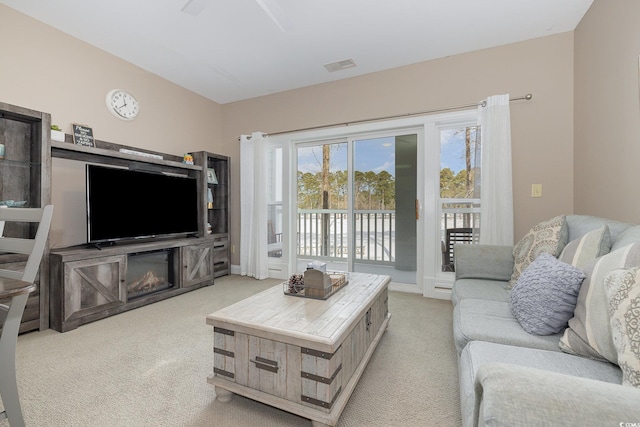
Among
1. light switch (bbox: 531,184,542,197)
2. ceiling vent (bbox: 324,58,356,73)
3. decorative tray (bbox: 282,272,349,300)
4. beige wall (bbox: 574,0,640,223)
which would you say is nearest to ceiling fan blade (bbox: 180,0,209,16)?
ceiling vent (bbox: 324,58,356,73)

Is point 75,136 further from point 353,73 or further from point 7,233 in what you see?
point 353,73

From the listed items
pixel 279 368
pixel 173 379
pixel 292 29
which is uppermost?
pixel 292 29

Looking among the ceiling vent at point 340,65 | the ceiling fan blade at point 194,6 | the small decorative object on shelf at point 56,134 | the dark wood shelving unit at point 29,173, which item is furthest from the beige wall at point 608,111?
the small decorative object on shelf at point 56,134

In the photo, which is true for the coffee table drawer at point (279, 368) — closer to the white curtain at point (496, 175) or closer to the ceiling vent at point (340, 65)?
the white curtain at point (496, 175)

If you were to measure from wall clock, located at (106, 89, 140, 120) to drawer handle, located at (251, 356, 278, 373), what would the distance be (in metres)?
3.20

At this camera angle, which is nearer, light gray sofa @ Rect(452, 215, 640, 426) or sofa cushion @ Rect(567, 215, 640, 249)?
light gray sofa @ Rect(452, 215, 640, 426)

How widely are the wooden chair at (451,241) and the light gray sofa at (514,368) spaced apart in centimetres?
91

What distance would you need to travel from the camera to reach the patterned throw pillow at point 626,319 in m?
0.81

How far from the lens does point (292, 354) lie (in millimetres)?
1296

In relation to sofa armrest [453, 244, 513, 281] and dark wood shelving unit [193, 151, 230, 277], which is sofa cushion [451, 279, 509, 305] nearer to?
sofa armrest [453, 244, 513, 281]

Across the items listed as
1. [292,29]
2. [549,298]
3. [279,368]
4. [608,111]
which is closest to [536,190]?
[608,111]

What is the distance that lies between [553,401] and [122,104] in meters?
4.09

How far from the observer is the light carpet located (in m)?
1.37

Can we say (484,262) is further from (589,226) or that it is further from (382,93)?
(382,93)
